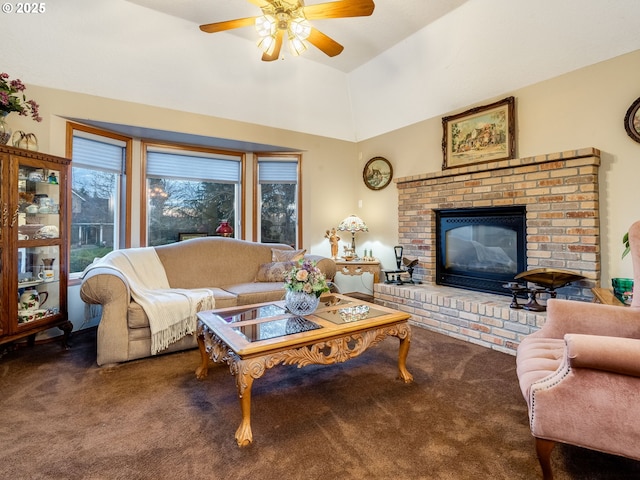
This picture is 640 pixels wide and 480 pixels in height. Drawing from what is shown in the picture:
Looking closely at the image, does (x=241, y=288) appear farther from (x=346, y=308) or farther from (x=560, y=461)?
(x=560, y=461)

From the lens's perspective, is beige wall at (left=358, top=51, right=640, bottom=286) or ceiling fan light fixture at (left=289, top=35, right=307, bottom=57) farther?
beige wall at (left=358, top=51, right=640, bottom=286)

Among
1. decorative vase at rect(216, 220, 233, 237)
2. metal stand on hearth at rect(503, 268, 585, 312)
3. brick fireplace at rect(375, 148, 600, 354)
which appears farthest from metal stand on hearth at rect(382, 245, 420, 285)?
decorative vase at rect(216, 220, 233, 237)

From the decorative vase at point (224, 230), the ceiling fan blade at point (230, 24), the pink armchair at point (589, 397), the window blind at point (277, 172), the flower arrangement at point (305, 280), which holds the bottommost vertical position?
the pink armchair at point (589, 397)

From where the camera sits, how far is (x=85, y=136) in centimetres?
346

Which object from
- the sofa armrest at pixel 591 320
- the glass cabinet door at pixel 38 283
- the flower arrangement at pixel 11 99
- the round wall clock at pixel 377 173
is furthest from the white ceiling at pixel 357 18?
the sofa armrest at pixel 591 320

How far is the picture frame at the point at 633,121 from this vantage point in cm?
258

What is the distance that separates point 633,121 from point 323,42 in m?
2.59

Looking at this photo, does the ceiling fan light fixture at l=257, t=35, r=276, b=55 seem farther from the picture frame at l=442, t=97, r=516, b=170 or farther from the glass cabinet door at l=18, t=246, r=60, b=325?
the glass cabinet door at l=18, t=246, r=60, b=325

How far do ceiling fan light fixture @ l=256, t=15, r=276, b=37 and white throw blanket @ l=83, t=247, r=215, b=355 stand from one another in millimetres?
2226

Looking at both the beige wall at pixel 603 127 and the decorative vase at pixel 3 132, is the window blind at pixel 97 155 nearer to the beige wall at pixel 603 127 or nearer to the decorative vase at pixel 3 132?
the decorative vase at pixel 3 132

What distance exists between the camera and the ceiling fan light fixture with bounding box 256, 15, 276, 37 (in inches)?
89.6

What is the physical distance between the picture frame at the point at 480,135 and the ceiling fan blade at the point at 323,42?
1823 millimetres

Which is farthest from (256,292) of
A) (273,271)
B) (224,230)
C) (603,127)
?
(603,127)

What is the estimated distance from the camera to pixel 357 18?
3275 millimetres
